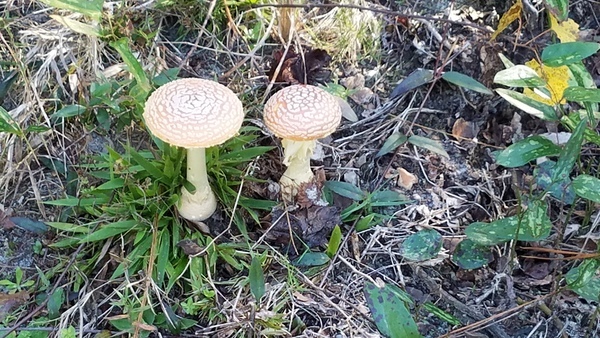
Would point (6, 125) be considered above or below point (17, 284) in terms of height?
above

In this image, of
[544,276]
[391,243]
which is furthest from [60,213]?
[544,276]

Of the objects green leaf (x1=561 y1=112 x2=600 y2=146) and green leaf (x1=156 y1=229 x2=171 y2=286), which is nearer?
green leaf (x1=561 y1=112 x2=600 y2=146)

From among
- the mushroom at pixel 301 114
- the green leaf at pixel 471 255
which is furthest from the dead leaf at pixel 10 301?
the green leaf at pixel 471 255

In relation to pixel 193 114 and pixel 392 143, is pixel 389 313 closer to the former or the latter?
pixel 392 143

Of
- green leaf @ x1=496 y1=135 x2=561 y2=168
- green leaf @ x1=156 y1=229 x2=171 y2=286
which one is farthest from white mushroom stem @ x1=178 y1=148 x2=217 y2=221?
green leaf @ x1=496 y1=135 x2=561 y2=168

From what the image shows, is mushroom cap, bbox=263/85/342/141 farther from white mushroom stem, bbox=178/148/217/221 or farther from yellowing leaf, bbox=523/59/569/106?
yellowing leaf, bbox=523/59/569/106

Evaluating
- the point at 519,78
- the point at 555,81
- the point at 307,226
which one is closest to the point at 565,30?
the point at 555,81
